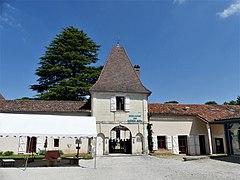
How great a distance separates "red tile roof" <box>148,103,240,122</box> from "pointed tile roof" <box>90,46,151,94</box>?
2.20 meters

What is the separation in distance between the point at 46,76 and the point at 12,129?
1590cm

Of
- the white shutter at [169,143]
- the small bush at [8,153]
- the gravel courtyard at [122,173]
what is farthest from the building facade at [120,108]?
the small bush at [8,153]

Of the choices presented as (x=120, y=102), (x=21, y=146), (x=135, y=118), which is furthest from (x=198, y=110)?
(x=21, y=146)

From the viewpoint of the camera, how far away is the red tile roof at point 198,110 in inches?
632

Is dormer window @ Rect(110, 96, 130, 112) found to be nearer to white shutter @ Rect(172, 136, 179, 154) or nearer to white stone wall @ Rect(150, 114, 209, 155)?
white stone wall @ Rect(150, 114, 209, 155)

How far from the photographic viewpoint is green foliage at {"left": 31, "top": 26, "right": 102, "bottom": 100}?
22.0m

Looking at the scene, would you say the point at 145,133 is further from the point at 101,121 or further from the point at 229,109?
the point at 229,109

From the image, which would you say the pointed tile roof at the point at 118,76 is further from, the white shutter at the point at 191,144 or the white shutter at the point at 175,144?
the white shutter at the point at 191,144

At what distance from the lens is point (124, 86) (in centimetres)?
1530

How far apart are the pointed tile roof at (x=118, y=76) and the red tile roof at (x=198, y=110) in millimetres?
2197

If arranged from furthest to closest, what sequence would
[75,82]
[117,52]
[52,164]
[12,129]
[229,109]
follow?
[75,82] < [229,109] < [117,52] < [52,164] < [12,129]

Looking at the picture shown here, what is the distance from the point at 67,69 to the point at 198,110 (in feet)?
48.4

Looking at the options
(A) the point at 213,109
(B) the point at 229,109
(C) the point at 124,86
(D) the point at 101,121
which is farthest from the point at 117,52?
(B) the point at 229,109

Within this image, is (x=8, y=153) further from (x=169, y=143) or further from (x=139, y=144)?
(x=169, y=143)
